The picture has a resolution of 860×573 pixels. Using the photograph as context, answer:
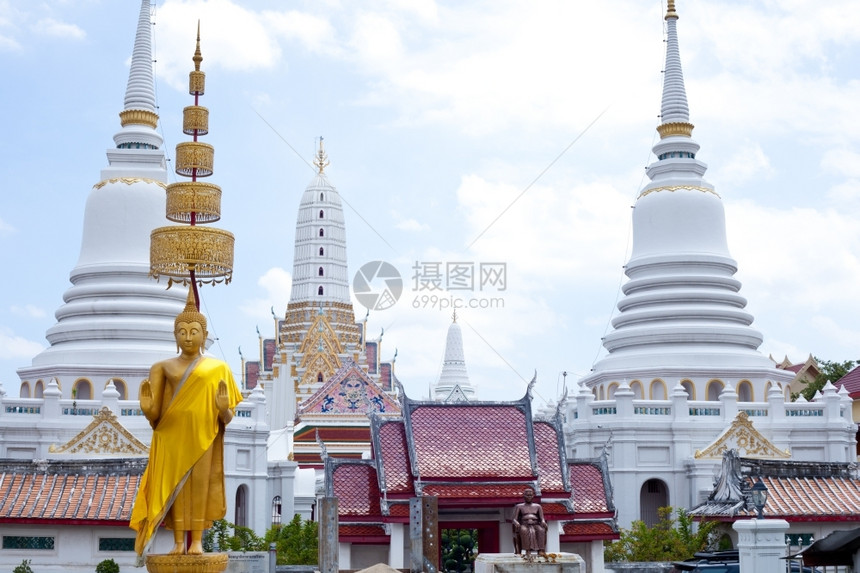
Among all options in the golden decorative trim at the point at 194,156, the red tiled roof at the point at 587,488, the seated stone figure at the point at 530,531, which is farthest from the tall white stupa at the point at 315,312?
the golden decorative trim at the point at 194,156

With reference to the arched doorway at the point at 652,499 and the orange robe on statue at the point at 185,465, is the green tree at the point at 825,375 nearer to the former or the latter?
the arched doorway at the point at 652,499

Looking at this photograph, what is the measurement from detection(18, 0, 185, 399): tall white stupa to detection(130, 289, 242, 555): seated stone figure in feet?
68.5

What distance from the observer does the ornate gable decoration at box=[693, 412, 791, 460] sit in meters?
32.5

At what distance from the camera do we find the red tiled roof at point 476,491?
20797 mm

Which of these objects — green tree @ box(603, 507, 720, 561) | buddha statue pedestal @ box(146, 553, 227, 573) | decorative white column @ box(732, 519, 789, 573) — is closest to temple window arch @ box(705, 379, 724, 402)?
green tree @ box(603, 507, 720, 561)

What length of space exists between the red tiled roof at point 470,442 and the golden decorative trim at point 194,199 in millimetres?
7333

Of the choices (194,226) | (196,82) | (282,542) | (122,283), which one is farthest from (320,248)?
(194,226)

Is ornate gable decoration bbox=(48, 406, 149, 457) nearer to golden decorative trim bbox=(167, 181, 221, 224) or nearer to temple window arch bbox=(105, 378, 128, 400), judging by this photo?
temple window arch bbox=(105, 378, 128, 400)

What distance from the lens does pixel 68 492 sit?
73.9 feet

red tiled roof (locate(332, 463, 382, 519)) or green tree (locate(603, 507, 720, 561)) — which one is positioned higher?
red tiled roof (locate(332, 463, 382, 519))

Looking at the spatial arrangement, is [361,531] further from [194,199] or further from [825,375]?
[825,375]

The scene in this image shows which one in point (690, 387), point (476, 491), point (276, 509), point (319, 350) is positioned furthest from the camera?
point (319, 350)

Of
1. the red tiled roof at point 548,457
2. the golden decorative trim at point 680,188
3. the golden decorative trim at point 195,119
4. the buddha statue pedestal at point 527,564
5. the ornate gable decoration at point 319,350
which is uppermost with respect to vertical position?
the golden decorative trim at point 680,188

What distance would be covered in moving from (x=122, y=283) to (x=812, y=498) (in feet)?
73.8
